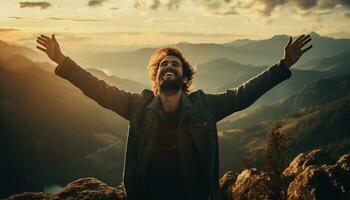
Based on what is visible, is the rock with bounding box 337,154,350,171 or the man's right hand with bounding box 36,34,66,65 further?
the rock with bounding box 337,154,350,171

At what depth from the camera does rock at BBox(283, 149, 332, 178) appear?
59.5ft

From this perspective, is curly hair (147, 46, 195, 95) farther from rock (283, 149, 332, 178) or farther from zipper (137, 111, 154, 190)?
rock (283, 149, 332, 178)

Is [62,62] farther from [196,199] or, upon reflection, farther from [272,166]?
[272,166]

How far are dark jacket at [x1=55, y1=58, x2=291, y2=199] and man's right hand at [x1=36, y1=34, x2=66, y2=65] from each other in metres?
0.18

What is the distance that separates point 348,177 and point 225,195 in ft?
14.6

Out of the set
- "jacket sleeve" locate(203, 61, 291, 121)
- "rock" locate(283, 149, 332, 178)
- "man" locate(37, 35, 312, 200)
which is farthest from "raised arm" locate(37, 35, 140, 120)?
"rock" locate(283, 149, 332, 178)

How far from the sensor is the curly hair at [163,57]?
25.6 feet

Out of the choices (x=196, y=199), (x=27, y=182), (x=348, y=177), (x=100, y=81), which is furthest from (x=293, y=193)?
(x=27, y=182)

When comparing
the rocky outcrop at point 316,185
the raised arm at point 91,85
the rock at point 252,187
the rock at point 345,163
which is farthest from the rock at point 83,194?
the rock at point 345,163

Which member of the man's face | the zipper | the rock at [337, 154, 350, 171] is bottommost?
the zipper

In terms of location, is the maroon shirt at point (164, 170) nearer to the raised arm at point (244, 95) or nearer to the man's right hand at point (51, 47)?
the raised arm at point (244, 95)

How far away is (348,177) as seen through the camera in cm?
1462

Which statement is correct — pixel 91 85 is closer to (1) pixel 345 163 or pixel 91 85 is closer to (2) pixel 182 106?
(2) pixel 182 106

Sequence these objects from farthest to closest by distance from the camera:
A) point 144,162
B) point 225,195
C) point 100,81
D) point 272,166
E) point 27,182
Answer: point 27,182
point 225,195
point 272,166
point 100,81
point 144,162
